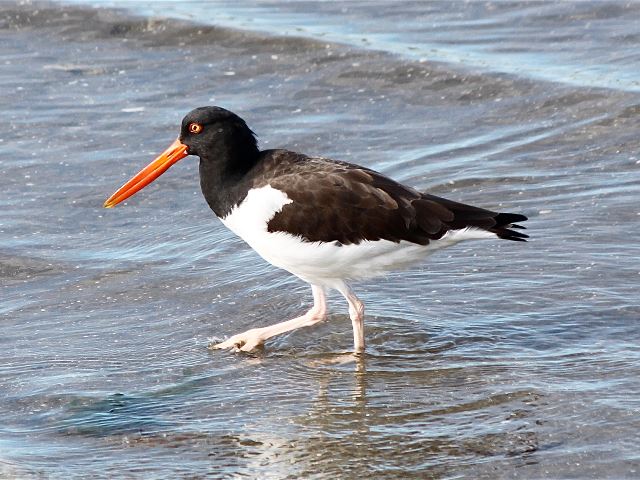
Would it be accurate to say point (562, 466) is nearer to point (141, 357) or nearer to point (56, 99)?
point (141, 357)

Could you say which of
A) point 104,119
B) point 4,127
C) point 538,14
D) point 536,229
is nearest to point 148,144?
point 104,119

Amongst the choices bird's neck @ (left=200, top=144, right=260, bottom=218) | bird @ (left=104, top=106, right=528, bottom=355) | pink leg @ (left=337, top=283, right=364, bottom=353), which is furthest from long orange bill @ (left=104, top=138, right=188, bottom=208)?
pink leg @ (left=337, top=283, right=364, bottom=353)

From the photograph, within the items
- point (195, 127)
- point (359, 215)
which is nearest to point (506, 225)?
point (359, 215)

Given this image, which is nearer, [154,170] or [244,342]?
[244,342]

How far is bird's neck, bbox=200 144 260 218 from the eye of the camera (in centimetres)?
651

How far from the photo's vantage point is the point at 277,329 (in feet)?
21.9

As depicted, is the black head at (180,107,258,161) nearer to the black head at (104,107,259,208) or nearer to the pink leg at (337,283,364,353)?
the black head at (104,107,259,208)

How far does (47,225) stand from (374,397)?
11.9 ft

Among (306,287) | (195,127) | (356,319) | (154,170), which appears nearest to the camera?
(356,319)

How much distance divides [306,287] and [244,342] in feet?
3.33

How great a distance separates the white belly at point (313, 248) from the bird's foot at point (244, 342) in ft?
1.35

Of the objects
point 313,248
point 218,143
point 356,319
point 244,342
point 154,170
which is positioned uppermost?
point 218,143

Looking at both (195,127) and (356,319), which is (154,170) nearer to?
(195,127)

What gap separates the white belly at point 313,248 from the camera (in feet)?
20.7
